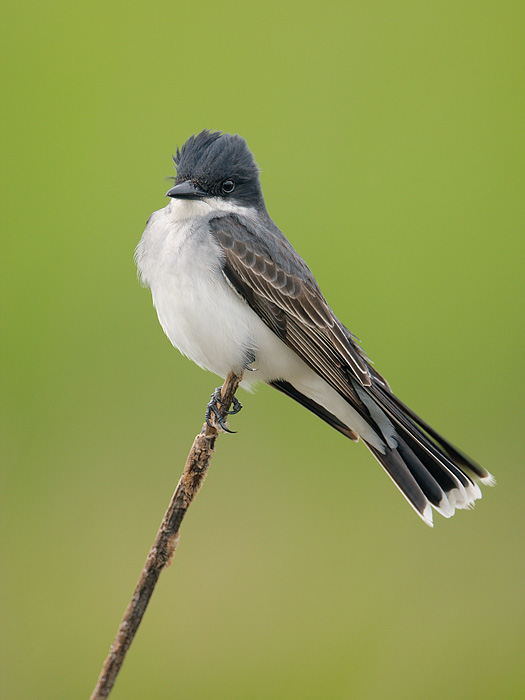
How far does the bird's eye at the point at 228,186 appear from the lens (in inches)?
90.2

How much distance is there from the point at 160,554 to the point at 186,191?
114 cm

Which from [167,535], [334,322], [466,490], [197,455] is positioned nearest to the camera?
[167,535]

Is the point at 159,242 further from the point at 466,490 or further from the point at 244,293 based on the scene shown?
the point at 466,490

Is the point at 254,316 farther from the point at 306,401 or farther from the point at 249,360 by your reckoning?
the point at 306,401

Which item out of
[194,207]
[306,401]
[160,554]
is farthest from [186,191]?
[160,554]

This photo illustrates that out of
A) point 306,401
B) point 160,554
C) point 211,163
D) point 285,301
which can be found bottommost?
point 160,554

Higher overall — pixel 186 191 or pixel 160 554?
pixel 186 191

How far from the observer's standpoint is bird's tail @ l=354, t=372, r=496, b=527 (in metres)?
2.18

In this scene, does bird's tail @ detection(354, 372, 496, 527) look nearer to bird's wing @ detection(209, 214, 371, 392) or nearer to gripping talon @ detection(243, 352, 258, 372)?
bird's wing @ detection(209, 214, 371, 392)

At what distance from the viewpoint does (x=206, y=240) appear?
86.1 inches

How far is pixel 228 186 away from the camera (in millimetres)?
2301

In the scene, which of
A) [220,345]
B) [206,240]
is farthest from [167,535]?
[206,240]

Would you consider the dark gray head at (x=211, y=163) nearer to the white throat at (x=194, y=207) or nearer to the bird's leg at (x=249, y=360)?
the white throat at (x=194, y=207)

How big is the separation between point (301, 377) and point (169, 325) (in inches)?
17.1
